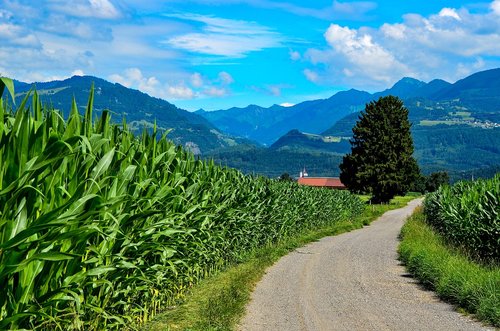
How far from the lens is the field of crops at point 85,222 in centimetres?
415

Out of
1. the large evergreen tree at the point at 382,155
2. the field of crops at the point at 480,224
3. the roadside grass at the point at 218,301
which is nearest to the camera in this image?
the roadside grass at the point at 218,301

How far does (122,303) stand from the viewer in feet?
21.3

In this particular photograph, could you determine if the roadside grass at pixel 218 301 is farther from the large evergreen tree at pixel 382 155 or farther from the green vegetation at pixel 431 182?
the green vegetation at pixel 431 182

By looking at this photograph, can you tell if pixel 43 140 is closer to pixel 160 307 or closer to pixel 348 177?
pixel 160 307

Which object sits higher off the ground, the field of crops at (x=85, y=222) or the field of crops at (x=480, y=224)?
the field of crops at (x=85, y=222)

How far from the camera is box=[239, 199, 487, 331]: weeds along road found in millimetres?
9375

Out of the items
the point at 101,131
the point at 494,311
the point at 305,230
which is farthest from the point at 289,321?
the point at 305,230

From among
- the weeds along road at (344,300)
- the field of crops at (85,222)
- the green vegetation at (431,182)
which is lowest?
the green vegetation at (431,182)

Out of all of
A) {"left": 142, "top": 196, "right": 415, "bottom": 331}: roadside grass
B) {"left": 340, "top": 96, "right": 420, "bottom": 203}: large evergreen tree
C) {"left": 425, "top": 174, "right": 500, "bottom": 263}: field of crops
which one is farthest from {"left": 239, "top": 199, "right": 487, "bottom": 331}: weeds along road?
{"left": 340, "top": 96, "right": 420, "bottom": 203}: large evergreen tree

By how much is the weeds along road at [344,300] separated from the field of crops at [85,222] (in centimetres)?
181

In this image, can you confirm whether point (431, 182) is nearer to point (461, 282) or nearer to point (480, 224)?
point (480, 224)

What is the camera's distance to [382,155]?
75.1 meters

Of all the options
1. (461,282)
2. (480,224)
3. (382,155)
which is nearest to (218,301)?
(461,282)

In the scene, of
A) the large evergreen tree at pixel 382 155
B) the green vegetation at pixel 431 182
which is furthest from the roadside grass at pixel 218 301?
the green vegetation at pixel 431 182
